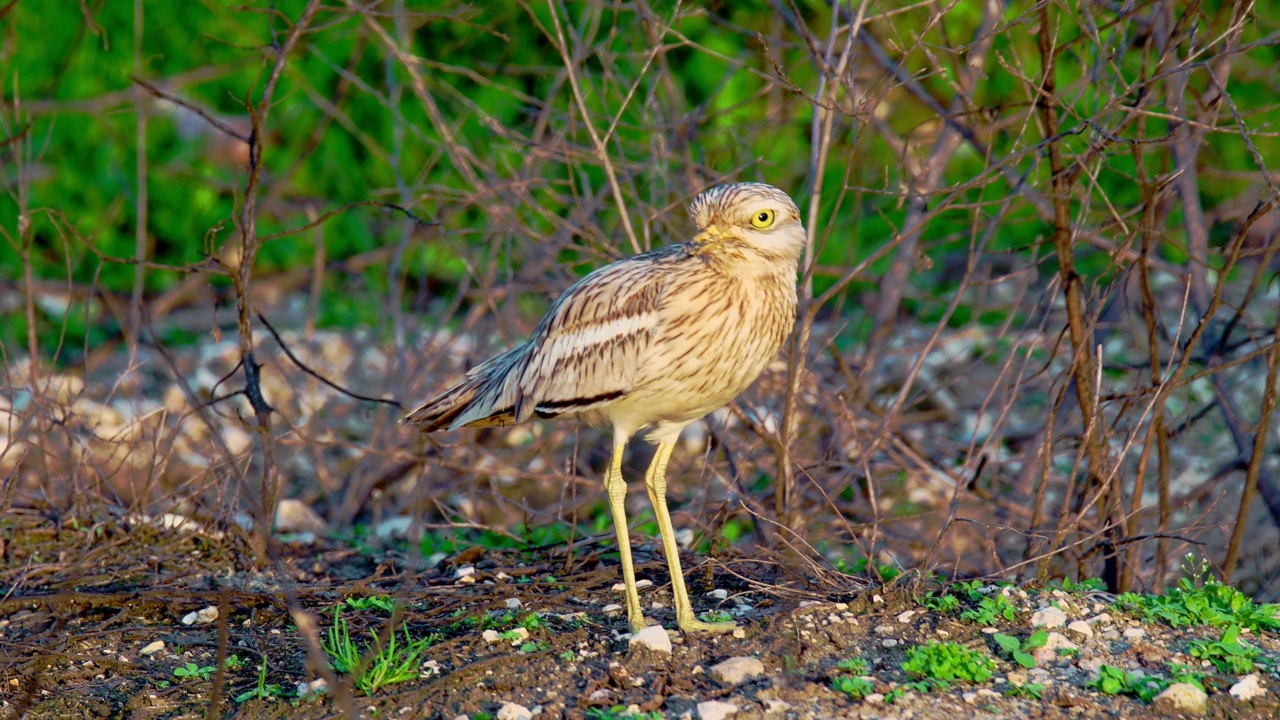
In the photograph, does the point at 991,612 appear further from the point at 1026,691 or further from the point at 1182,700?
the point at 1182,700

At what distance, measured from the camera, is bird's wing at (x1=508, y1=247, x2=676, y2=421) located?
3.65 m

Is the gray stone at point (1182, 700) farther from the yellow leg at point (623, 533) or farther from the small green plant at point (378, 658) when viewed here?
the small green plant at point (378, 658)

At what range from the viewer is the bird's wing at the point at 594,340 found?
144 inches

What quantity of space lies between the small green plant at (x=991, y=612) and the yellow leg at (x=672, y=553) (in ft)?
2.09

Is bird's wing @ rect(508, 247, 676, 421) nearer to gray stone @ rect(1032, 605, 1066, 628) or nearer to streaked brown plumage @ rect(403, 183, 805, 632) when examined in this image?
streaked brown plumage @ rect(403, 183, 805, 632)

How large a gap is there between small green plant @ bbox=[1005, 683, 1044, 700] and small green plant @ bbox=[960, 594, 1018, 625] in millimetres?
389

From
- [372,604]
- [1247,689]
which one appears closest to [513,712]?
[372,604]

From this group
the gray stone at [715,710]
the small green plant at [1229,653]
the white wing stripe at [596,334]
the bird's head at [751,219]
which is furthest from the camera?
the white wing stripe at [596,334]

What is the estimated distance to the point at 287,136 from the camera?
27.7 feet

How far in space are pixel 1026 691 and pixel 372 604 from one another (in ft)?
6.32

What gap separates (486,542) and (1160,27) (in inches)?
124

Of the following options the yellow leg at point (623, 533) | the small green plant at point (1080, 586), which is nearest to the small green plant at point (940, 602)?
the small green plant at point (1080, 586)

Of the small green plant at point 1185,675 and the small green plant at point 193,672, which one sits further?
the small green plant at point 193,672

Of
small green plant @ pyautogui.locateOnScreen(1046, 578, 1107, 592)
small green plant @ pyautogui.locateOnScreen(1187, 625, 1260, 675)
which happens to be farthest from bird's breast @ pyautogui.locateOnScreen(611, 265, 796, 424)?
small green plant @ pyautogui.locateOnScreen(1187, 625, 1260, 675)
